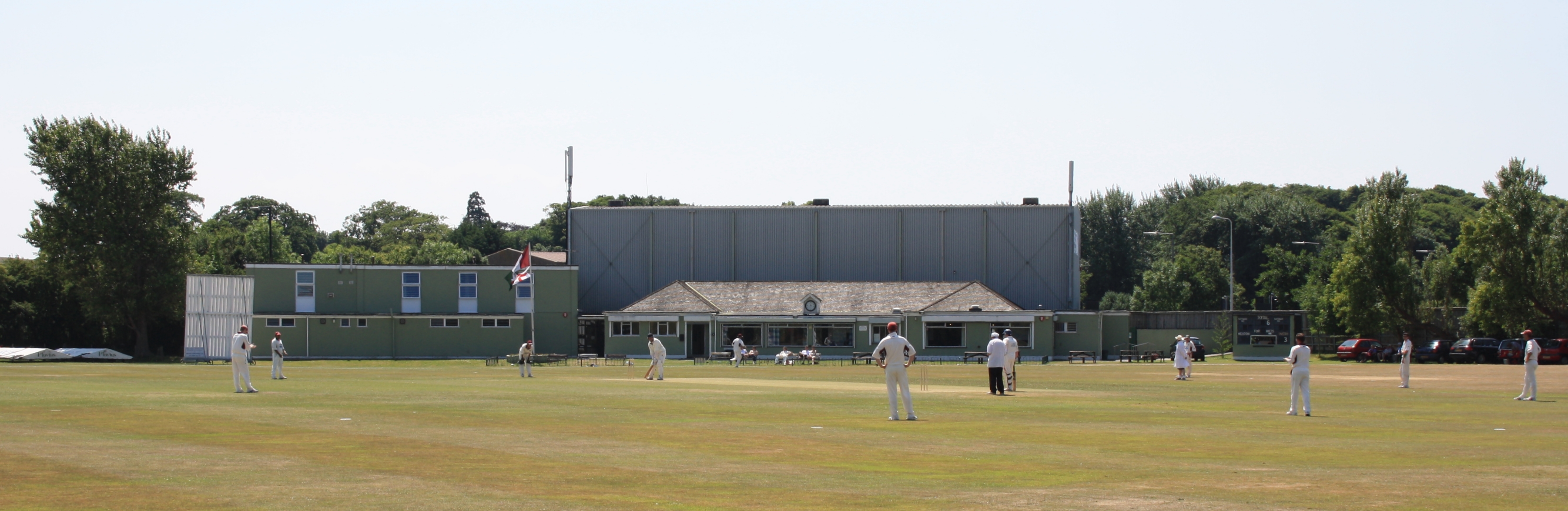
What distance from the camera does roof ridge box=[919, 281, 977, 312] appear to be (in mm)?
71188

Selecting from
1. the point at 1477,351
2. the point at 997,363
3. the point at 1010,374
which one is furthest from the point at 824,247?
the point at 997,363

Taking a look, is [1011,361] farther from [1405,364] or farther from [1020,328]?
[1020,328]

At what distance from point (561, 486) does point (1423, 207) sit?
5259 inches

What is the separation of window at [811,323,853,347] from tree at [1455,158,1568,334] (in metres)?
29.7

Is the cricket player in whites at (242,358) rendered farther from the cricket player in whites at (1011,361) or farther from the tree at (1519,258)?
the tree at (1519,258)

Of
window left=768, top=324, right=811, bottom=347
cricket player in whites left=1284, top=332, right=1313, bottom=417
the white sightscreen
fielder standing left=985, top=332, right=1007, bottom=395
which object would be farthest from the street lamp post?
cricket player in whites left=1284, top=332, right=1313, bottom=417

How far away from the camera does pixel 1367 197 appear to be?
74.6 metres

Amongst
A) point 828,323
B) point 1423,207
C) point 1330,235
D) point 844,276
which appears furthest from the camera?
point 1423,207

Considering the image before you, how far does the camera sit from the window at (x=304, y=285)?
71875 mm

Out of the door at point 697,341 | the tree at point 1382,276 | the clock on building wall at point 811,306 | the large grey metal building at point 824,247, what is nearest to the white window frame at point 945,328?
the clock on building wall at point 811,306

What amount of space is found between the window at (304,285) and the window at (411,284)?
4.70 meters

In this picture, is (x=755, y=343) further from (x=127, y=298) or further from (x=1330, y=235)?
(x=1330, y=235)

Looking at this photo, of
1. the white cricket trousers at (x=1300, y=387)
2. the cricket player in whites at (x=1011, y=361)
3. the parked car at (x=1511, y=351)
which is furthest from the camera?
the parked car at (x=1511, y=351)

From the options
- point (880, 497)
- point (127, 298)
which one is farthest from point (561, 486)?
point (127, 298)
